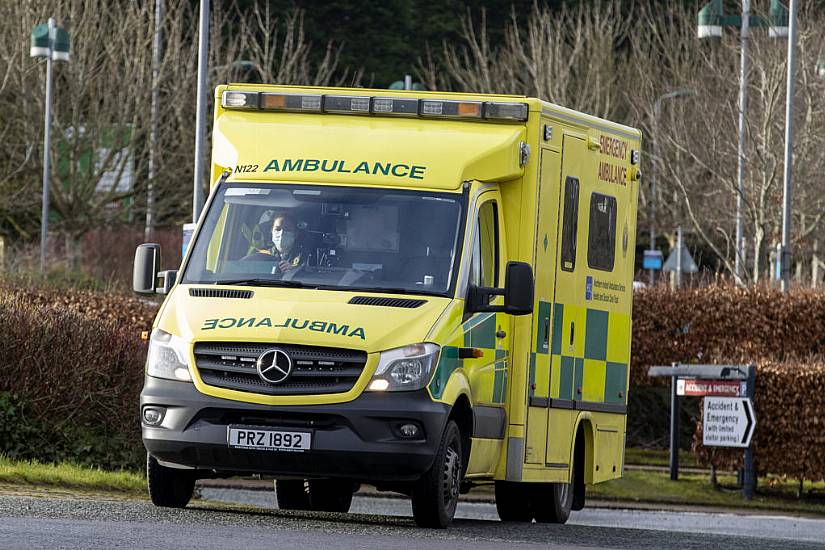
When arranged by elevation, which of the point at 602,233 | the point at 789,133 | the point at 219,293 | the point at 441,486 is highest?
the point at 789,133

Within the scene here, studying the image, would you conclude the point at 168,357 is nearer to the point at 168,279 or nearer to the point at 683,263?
the point at 168,279

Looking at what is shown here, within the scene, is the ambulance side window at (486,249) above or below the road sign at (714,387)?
above

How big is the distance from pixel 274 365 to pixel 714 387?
13.7 meters

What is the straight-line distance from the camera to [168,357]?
1233 centimetres

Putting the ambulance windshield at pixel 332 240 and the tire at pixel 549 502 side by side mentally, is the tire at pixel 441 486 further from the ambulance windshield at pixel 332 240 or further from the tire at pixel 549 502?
the tire at pixel 549 502

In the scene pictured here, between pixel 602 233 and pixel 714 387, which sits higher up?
pixel 602 233

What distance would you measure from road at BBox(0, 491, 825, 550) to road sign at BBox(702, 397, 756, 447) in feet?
32.0

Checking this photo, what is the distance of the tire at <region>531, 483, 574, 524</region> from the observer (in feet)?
50.0

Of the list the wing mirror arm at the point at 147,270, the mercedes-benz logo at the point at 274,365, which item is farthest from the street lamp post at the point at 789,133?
the mercedes-benz logo at the point at 274,365

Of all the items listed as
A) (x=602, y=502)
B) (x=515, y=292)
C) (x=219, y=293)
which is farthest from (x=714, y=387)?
(x=219, y=293)

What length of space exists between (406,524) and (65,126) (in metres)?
30.3

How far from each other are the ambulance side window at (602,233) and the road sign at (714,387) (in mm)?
9436

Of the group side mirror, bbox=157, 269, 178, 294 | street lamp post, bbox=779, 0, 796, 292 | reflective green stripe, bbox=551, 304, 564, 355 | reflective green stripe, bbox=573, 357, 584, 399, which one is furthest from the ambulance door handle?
street lamp post, bbox=779, 0, 796, 292

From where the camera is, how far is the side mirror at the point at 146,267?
523 inches
